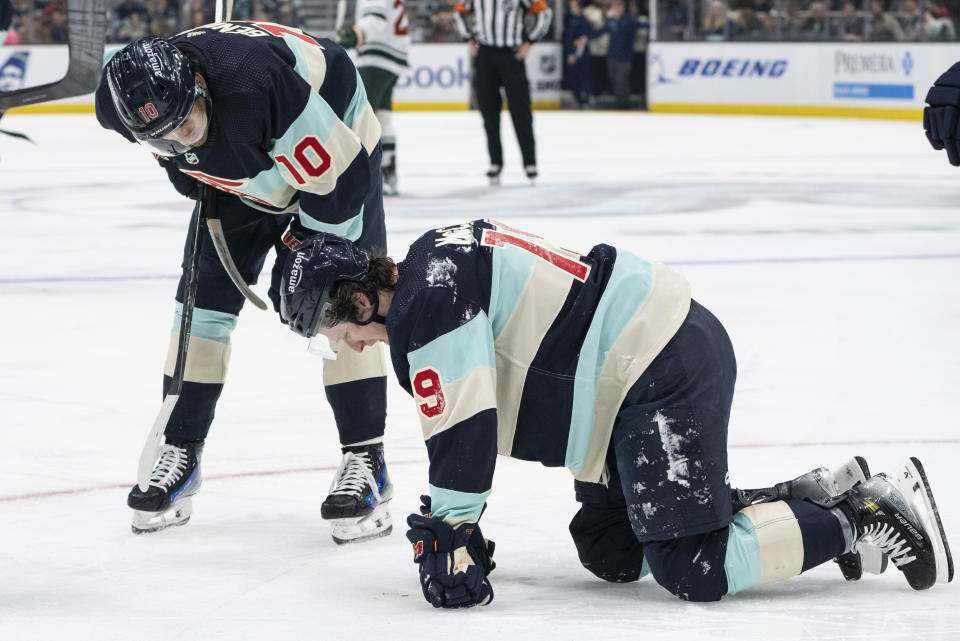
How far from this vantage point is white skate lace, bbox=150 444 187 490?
267cm

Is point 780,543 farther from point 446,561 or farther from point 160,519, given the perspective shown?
point 160,519

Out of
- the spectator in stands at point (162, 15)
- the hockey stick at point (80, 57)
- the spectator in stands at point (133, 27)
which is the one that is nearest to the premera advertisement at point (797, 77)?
the spectator in stands at point (162, 15)

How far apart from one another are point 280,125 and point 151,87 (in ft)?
0.83

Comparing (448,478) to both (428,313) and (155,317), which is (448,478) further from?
(155,317)

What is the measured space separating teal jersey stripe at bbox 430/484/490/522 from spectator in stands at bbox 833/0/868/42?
42.8ft

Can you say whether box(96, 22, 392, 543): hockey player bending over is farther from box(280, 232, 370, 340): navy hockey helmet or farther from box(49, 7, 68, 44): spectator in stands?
box(49, 7, 68, 44): spectator in stands

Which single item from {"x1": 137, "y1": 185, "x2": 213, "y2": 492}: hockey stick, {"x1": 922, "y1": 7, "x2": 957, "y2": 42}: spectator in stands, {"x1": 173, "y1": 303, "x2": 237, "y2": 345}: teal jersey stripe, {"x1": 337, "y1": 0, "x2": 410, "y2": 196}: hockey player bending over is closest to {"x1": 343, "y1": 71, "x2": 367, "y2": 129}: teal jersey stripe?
{"x1": 137, "y1": 185, "x2": 213, "y2": 492}: hockey stick

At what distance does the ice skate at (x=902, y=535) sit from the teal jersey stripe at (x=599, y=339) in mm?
438

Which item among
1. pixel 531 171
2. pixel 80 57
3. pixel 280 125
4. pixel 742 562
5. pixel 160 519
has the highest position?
pixel 80 57

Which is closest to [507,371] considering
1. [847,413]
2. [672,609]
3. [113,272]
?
[672,609]

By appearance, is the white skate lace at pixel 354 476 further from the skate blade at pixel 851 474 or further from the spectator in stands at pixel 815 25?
the spectator in stands at pixel 815 25

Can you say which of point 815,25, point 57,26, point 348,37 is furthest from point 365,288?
point 57,26

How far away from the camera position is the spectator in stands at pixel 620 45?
1574 centimetres

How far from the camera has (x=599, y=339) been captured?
7.02ft
